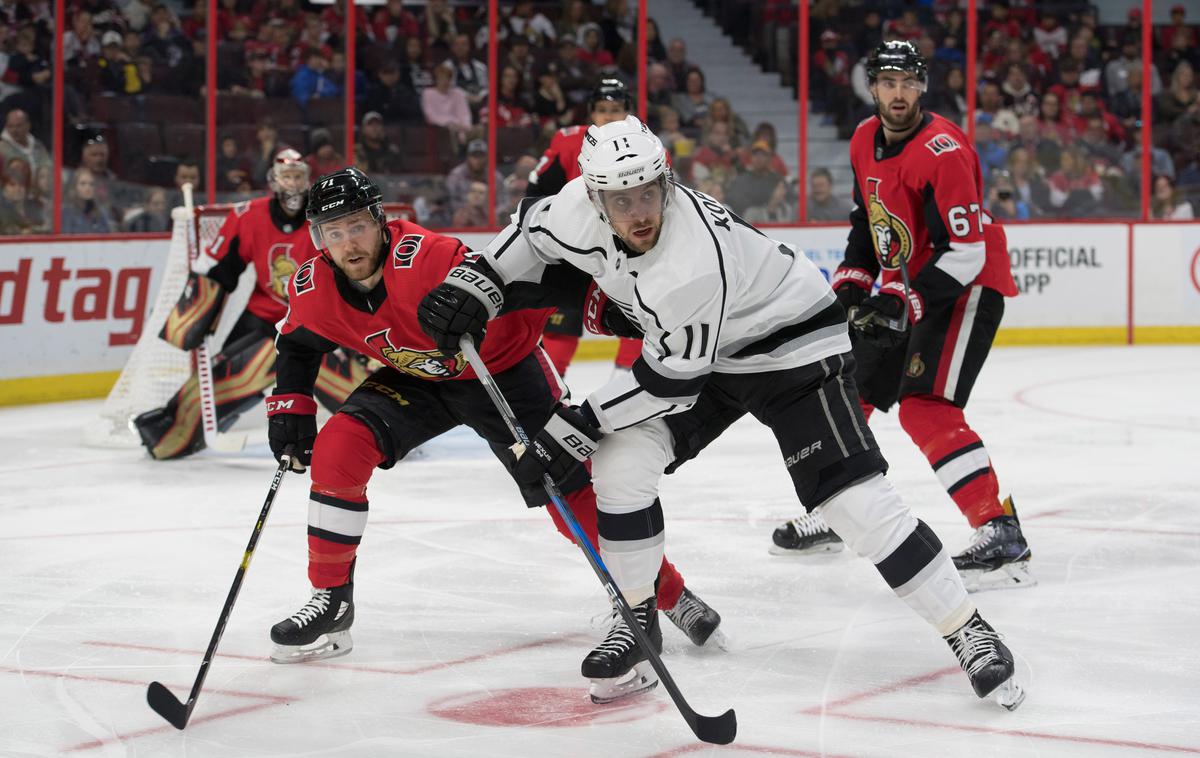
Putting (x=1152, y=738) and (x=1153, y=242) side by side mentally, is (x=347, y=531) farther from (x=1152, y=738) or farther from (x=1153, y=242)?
(x=1153, y=242)

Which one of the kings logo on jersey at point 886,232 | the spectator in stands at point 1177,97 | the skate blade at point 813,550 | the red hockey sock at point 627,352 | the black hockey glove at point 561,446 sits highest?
the spectator in stands at point 1177,97

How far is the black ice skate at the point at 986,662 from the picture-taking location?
2.54 meters

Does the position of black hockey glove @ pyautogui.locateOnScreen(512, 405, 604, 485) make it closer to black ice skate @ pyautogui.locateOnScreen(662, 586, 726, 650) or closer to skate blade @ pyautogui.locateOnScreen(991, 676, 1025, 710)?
black ice skate @ pyautogui.locateOnScreen(662, 586, 726, 650)

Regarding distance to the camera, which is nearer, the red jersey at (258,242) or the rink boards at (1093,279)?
the red jersey at (258,242)

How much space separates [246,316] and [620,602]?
3.39 metres

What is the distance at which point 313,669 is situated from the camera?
285 centimetres

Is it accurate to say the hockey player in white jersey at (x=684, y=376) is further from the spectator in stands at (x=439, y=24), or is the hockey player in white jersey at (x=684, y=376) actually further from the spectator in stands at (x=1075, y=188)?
the spectator in stands at (x=1075, y=188)

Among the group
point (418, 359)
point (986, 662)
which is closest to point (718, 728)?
point (986, 662)

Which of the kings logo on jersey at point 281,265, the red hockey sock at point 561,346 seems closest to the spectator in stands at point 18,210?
the kings logo on jersey at point 281,265

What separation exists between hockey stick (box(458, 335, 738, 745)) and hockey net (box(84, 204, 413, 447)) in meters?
3.22

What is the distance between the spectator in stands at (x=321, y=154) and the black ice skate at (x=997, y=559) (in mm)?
5210

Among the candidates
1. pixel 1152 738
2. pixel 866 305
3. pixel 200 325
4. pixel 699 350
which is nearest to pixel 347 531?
pixel 699 350

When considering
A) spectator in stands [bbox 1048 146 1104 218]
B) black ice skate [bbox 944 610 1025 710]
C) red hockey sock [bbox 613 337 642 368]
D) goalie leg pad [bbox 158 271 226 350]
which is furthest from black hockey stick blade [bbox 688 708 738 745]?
spectator in stands [bbox 1048 146 1104 218]

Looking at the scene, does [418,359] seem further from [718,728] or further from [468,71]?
[468,71]
